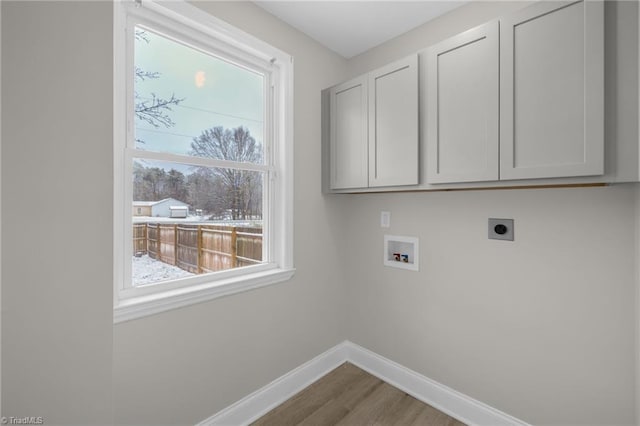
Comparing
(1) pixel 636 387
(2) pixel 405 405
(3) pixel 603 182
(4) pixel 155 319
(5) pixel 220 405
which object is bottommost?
(2) pixel 405 405

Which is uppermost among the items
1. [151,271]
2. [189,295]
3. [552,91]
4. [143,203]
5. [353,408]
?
[552,91]

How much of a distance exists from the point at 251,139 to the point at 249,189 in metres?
0.34

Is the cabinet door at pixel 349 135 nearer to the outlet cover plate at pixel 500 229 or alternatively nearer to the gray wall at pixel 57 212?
the outlet cover plate at pixel 500 229

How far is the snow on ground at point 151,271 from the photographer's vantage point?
1.37 metres

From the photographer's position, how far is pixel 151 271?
1420mm

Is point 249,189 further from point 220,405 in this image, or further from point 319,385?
point 319,385

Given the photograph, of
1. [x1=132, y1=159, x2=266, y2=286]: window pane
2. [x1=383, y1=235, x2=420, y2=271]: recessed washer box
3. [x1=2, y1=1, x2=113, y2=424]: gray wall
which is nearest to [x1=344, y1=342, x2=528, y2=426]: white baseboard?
[x1=383, y1=235, x2=420, y2=271]: recessed washer box

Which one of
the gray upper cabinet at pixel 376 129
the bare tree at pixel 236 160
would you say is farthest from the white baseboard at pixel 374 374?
the gray upper cabinet at pixel 376 129

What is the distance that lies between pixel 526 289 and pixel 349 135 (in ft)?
4.75

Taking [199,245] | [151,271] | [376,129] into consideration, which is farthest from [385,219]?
[151,271]

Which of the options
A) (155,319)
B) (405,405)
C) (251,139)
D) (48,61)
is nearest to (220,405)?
(155,319)

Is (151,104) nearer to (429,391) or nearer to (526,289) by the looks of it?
(526,289)

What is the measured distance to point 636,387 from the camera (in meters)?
1.23

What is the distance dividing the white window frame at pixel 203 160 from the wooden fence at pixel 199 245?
0.06 meters
